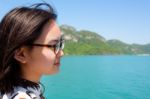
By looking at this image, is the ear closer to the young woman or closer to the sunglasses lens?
the young woman

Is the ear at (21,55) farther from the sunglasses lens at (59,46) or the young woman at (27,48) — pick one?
the sunglasses lens at (59,46)

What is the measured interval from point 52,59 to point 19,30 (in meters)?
0.16

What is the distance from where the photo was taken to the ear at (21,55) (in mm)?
1124

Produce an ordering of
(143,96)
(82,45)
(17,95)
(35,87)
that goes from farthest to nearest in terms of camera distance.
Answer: (82,45) → (143,96) → (35,87) → (17,95)

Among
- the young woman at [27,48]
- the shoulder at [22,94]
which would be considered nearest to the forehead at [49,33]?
the young woman at [27,48]

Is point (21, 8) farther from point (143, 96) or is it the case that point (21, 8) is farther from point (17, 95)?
point (143, 96)

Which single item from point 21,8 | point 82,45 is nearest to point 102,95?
point 21,8

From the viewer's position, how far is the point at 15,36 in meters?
A: 1.09

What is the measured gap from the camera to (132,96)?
18984 millimetres

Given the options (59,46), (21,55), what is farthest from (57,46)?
(21,55)

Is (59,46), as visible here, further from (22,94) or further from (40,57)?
(22,94)

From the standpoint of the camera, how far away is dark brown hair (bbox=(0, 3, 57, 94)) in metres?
1.09

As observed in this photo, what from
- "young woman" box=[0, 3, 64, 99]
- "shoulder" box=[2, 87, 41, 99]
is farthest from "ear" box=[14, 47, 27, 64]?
"shoulder" box=[2, 87, 41, 99]

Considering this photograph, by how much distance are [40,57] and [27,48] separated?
0.19 feet
